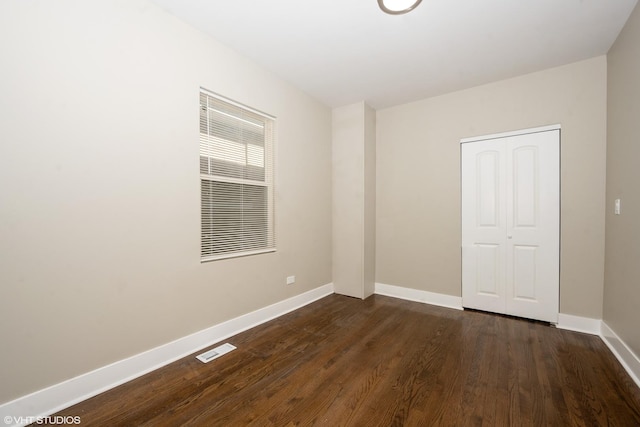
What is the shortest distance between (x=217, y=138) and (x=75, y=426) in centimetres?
232

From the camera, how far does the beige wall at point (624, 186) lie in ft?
6.93

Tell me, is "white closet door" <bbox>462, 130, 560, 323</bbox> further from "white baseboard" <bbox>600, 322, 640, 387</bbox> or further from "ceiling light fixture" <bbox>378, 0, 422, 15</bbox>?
"ceiling light fixture" <bbox>378, 0, 422, 15</bbox>

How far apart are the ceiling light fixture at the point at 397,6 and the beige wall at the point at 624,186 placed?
5.81 feet

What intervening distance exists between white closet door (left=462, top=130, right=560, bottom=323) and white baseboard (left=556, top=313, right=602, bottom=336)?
69 mm

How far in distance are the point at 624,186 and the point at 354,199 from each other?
271 cm

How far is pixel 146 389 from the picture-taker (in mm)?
1882

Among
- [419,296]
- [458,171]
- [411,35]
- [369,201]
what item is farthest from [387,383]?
[411,35]

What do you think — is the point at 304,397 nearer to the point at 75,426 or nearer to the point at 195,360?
the point at 195,360

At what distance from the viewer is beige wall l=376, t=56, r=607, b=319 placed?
2.80m

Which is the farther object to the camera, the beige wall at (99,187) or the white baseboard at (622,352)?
the white baseboard at (622,352)

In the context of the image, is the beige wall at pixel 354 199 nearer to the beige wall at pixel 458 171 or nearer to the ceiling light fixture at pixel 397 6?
the beige wall at pixel 458 171

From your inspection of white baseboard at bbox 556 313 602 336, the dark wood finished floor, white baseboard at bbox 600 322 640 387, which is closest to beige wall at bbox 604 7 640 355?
white baseboard at bbox 600 322 640 387

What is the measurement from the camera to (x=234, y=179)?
2822mm

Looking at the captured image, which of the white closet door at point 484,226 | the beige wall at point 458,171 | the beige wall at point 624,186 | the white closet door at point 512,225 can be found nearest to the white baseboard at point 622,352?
the beige wall at point 624,186
